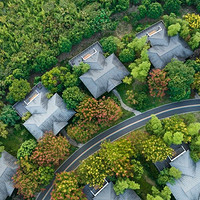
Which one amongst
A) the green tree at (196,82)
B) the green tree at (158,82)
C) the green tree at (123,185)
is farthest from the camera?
the green tree at (196,82)

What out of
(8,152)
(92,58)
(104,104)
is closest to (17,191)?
(8,152)

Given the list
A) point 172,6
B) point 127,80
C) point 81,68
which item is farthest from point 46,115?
point 172,6

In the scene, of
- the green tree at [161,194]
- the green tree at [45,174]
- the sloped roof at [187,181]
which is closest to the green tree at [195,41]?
the sloped roof at [187,181]

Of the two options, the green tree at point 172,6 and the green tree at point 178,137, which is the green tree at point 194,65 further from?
the green tree at point 178,137

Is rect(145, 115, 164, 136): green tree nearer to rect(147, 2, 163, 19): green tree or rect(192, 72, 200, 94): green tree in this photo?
rect(192, 72, 200, 94): green tree

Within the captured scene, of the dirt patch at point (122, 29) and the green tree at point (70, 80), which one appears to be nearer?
the green tree at point (70, 80)
